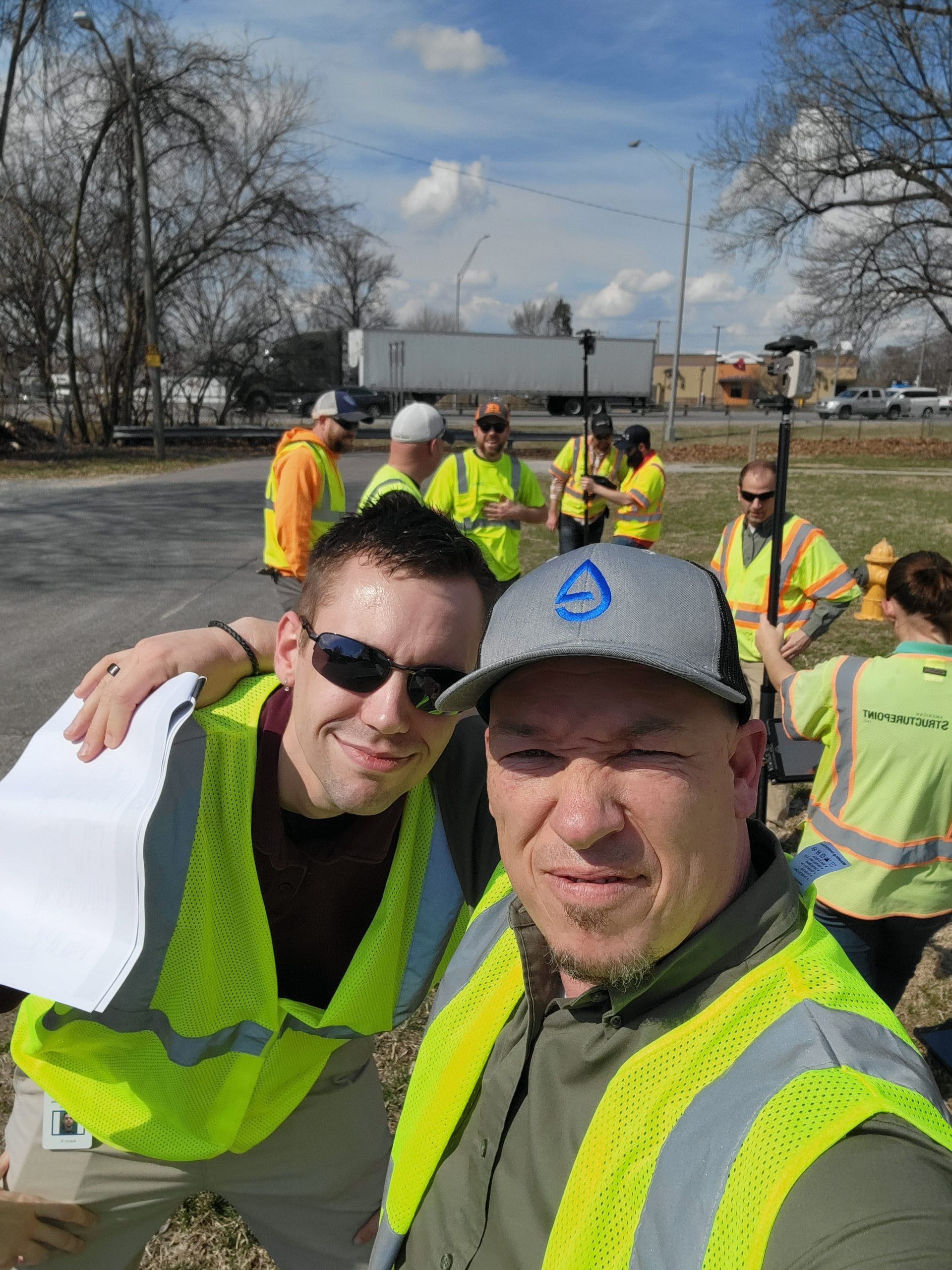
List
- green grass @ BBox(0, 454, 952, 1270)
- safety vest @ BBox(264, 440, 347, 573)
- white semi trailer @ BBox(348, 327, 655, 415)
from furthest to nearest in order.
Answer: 1. white semi trailer @ BBox(348, 327, 655, 415)
2. safety vest @ BBox(264, 440, 347, 573)
3. green grass @ BBox(0, 454, 952, 1270)

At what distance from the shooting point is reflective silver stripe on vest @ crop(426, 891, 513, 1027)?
1604 mm

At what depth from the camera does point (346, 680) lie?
178cm

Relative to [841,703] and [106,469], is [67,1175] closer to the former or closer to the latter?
[841,703]

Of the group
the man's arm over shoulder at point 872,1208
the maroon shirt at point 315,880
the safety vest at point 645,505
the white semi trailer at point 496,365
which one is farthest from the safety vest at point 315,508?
the white semi trailer at point 496,365

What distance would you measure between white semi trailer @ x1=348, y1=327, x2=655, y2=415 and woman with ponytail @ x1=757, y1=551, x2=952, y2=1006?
37.5 m

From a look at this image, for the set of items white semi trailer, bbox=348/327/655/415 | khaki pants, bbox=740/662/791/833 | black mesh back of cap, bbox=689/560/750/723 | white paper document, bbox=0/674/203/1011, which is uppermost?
white semi trailer, bbox=348/327/655/415

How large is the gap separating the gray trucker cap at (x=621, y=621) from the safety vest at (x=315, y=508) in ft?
15.8

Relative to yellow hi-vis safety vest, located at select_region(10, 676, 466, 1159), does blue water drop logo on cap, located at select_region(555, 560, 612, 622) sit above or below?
above

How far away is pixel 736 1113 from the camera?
1008 mm

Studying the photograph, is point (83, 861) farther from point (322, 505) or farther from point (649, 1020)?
point (322, 505)

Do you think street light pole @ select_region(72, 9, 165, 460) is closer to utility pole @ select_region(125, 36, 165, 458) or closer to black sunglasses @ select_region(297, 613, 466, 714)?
utility pole @ select_region(125, 36, 165, 458)

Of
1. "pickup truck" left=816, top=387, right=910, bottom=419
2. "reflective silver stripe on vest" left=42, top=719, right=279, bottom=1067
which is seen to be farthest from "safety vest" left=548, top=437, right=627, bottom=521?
"pickup truck" left=816, top=387, right=910, bottom=419

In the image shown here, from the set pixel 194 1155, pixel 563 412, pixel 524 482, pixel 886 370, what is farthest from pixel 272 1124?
pixel 886 370

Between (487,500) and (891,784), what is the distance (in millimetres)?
4665
